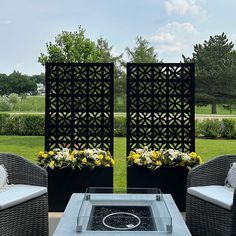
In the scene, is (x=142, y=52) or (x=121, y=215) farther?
(x=142, y=52)

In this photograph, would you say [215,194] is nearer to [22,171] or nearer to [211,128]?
[22,171]

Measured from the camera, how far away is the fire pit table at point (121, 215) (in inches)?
86.2

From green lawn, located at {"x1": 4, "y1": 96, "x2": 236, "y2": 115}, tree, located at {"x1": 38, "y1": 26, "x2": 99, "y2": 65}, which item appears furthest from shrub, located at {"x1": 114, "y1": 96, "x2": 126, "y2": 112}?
tree, located at {"x1": 38, "y1": 26, "x2": 99, "y2": 65}

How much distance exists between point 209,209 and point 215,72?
18380 mm

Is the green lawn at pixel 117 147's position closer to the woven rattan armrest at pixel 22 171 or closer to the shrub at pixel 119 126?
the shrub at pixel 119 126

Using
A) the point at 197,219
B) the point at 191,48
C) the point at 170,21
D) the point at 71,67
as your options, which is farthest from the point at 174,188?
the point at 191,48

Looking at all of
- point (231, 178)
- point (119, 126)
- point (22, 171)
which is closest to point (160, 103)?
point (231, 178)

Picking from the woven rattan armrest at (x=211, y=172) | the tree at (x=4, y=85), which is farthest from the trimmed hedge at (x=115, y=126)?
the woven rattan armrest at (x=211, y=172)

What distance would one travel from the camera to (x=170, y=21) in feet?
46.1

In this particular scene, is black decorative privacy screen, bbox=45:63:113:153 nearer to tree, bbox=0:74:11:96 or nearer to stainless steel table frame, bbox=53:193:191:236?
stainless steel table frame, bbox=53:193:191:236

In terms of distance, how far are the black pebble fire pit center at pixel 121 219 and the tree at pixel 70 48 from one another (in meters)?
7.43

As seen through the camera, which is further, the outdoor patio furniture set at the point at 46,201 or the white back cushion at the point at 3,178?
the white back cushion at the point at 3,178

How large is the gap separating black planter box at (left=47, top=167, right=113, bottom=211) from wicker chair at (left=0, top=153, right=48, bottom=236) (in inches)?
20.5

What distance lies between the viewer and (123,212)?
8.46 feet
